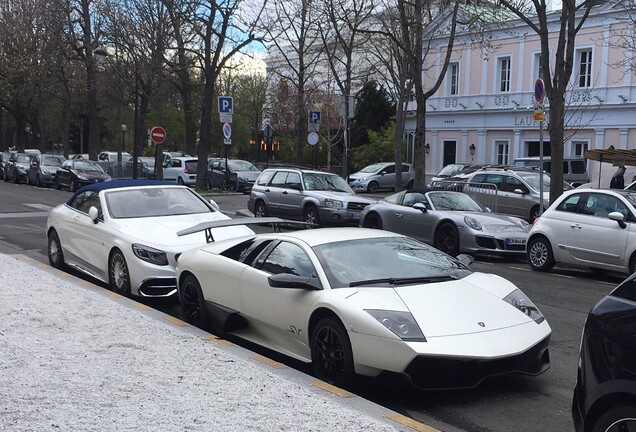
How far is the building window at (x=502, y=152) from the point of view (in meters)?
41.3

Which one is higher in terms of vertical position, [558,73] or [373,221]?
[558,73]

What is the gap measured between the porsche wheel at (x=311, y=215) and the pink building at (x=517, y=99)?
17.4 m

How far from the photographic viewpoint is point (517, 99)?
1580 inches

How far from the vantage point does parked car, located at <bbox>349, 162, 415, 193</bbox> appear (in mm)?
38000

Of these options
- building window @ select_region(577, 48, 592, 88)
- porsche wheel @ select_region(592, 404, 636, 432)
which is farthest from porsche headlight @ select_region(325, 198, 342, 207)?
building window @ select_region(577, 48, 592, 88)

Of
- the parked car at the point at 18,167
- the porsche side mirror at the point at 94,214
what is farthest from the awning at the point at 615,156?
the parked car at the point at 18,167

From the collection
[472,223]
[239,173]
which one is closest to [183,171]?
[239,173]

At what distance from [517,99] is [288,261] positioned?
117ft

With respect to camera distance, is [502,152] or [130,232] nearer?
[130,232]

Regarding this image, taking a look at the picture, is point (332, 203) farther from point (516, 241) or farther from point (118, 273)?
point (118, 273)

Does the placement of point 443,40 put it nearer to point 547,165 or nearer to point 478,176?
point 547,165

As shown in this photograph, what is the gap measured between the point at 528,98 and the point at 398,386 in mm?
36128

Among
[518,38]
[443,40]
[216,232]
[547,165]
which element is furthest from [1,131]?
[216,232]

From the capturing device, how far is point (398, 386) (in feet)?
19.1
